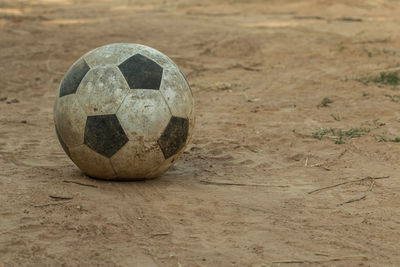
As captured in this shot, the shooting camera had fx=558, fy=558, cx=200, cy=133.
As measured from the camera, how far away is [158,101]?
3.93m

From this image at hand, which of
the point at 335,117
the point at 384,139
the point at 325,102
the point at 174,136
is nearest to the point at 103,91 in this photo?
the point at 174,136

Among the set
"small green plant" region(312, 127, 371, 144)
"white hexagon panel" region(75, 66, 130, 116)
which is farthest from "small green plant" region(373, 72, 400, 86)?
"white hexagon panel" region(75, 66, 130, 116)

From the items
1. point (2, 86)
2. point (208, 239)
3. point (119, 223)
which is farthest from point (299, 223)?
point (2, 86)

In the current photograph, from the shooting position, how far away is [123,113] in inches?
152

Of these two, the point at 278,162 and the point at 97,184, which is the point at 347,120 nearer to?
the point at 278,162

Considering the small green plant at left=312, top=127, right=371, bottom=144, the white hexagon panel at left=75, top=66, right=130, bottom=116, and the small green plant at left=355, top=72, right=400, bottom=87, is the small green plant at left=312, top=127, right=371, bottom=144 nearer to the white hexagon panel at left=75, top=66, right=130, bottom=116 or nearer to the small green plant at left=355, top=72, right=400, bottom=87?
the small green plant at left=355, top=72, right=400, bottom=87

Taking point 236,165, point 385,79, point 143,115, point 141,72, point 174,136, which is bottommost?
point 236,165

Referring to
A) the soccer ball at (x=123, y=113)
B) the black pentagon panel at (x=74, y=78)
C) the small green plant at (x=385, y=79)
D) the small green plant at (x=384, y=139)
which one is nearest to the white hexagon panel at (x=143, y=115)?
the soccer ball at (x=123, y=113)

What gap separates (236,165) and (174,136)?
3.10 feet

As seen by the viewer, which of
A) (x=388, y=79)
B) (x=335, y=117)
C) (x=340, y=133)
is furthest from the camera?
(x=388, y=79)

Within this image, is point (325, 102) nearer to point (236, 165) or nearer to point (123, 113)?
point (236, 165)

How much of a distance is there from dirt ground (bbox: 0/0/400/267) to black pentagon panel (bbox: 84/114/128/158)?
0.29 metres

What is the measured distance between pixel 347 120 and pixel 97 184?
126 inches

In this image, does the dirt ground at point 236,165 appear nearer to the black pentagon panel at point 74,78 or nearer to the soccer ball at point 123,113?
the soccer ball at point 123,113
